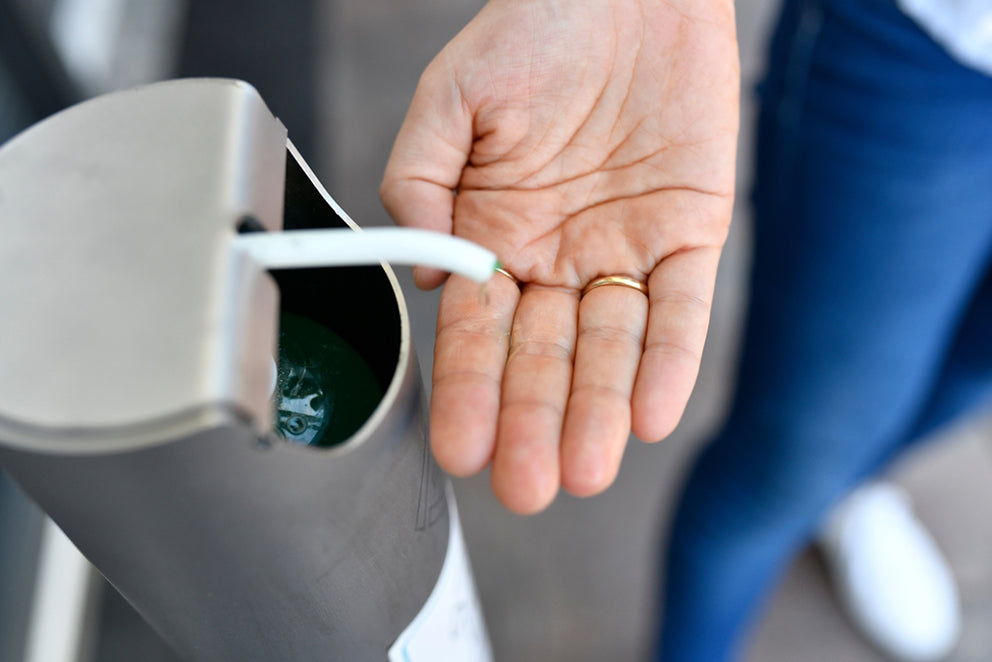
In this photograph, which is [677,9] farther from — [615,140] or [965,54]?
[965,54]

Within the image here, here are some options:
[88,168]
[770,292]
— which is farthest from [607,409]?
[770,292]

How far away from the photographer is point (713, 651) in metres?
1.08

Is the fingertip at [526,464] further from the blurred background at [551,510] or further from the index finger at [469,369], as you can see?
the blurred background at [551,510]

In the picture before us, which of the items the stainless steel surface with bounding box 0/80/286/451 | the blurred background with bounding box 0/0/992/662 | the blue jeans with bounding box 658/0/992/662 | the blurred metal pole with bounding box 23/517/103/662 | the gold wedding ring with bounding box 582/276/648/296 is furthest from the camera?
the blurred background with bounding box 0/0/992/662

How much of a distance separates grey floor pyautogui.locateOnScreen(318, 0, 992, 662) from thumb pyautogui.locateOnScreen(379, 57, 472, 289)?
1.70 feet

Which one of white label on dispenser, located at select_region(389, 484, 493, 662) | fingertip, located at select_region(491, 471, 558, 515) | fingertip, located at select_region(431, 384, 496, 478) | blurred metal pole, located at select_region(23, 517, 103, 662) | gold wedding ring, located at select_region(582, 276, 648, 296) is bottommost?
white label on dispenser, located at select_region(389, 484, 493, 662)

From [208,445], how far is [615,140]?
407 millimetres

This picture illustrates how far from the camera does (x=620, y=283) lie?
528 millimetres

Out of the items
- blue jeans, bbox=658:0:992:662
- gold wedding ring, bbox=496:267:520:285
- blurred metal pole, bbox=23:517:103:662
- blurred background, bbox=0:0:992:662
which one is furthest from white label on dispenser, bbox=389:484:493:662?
blurred metal pole, bbox=23:517:103:662

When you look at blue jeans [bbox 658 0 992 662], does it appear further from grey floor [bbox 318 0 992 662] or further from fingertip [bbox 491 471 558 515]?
fingertip [bbox 491 471 558 515]

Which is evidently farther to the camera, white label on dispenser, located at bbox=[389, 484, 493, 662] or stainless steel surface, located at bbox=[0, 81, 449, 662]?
white label on dispenser, located at bbox=[389, 484, 493, 662]

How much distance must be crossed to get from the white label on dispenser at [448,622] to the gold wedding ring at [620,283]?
0.53ft

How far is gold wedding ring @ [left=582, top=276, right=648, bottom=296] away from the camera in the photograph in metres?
0.53

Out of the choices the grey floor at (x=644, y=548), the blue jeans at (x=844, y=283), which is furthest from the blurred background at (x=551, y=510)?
the blue jeans at (x=844, y=283)
